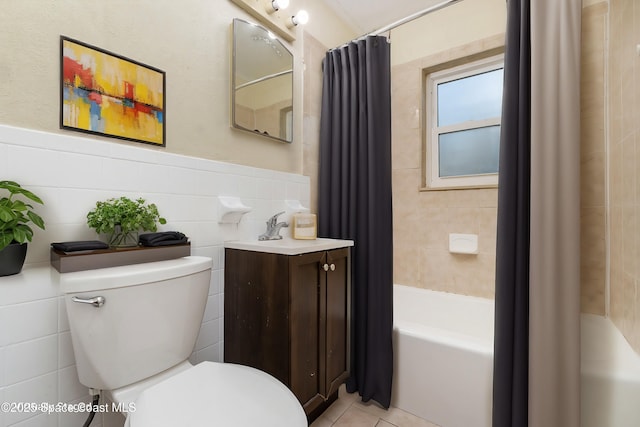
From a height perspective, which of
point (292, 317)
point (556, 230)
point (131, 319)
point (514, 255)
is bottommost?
point (292, 317)

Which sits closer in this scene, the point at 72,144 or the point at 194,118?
the point at 72,144

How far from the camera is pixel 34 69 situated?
0.92m

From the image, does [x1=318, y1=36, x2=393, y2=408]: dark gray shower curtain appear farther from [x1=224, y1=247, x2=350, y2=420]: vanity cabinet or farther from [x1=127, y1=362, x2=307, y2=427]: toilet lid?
[x1=127, y1=362, x2=307, y2=427]: toilet lid

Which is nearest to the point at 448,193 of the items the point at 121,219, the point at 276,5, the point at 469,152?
the point at 469,152

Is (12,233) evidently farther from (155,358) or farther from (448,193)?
(448,193)

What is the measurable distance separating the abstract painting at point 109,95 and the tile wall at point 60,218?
0.22 feet

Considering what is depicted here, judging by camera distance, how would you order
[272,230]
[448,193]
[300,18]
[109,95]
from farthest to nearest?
[448,193], [300,18], [272,230], [109,95]

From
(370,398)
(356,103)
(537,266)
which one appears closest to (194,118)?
(356,103)

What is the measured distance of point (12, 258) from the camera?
0.79 m

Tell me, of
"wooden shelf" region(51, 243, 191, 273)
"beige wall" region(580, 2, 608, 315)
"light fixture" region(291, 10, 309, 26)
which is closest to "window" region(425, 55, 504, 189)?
"beige wall" region(580, 2, 608, 315)

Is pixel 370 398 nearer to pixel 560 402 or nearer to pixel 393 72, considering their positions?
pixel 560 402

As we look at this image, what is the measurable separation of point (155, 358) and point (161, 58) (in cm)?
120

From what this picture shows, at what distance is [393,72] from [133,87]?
1840 millimetres

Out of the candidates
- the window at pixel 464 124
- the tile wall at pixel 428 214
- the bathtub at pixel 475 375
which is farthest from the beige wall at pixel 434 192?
the bathtub at pixel 475 375
